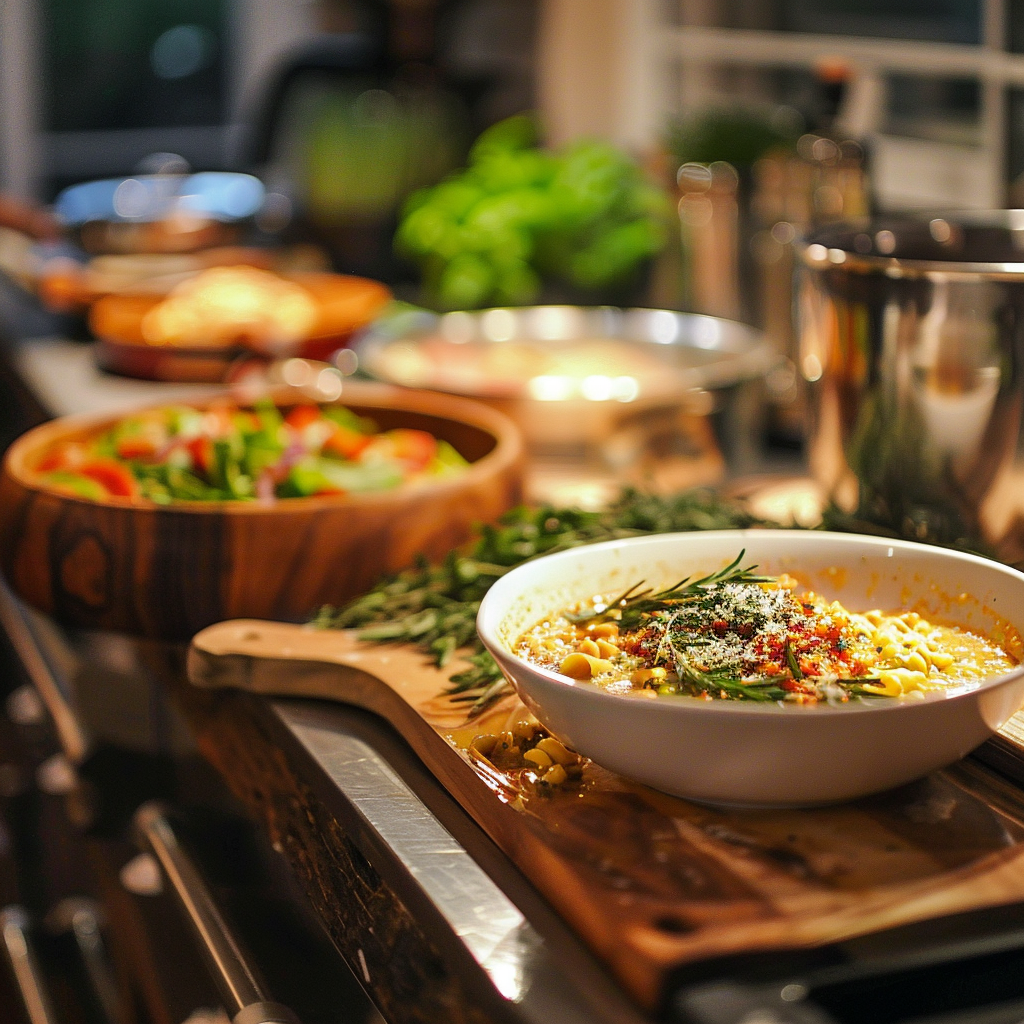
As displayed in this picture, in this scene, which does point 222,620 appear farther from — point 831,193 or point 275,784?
point 831,193

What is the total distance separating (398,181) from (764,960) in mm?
2448

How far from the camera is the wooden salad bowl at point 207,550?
0.99 m

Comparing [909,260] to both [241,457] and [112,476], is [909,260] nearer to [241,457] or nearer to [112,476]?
[241,457]

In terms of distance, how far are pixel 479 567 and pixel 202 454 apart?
1.08ft

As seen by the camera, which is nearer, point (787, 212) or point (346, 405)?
point (346, 405)

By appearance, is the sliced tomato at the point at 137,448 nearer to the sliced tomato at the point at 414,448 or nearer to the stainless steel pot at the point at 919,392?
the sliced tomato at the point at 414,448

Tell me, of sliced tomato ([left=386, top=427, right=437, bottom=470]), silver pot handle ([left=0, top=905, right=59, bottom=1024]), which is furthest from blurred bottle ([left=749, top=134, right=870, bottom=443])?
silver pot handle ([left=0, top=905, right=59, bottom=1024])

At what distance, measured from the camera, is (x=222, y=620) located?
1004 millimetres

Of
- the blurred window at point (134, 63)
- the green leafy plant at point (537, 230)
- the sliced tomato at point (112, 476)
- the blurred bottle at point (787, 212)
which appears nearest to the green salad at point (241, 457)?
the sliced tomato at point (112, 476)

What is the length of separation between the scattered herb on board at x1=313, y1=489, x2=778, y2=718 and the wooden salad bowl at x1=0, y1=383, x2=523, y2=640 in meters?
0.03

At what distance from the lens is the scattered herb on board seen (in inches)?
34.2

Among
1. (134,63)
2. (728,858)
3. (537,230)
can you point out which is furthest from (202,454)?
(134,63)

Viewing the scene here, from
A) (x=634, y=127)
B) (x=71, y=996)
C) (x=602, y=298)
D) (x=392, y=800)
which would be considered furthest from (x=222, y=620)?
(x=634, y=127)

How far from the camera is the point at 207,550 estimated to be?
0.99 metres
